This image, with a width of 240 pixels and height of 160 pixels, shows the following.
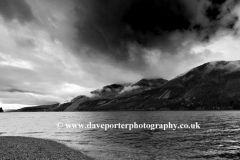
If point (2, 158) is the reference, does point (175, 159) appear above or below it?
below

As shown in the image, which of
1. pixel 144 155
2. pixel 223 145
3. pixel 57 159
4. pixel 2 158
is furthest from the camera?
pixel 223 145

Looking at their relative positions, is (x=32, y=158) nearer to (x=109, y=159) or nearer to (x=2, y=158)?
(x=2, y=158)

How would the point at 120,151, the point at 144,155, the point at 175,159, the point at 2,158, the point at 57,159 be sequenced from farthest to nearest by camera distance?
the point at 120,151, the point at 144,155, the point at 175,159, the point at 57,159, the point at 2,158

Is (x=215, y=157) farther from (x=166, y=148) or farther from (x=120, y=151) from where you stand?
(x=120, y=151)

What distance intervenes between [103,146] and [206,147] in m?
21.0

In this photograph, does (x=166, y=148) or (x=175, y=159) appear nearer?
(x=175, y=159)

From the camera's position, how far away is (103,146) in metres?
40.4

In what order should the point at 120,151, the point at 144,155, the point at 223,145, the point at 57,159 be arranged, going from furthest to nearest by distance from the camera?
the point at 223,145 → the point at 120,151 → the point at 144,155 → the point at 57,159

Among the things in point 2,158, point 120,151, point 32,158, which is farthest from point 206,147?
point 2,158

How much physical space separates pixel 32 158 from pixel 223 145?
36.4m

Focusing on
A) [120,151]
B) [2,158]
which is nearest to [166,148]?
[120,151]

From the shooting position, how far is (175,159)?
2930 centimetres

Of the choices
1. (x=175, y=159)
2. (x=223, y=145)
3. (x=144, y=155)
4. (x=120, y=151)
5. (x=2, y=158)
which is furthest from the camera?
(x=223, y=145)

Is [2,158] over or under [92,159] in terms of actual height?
over
